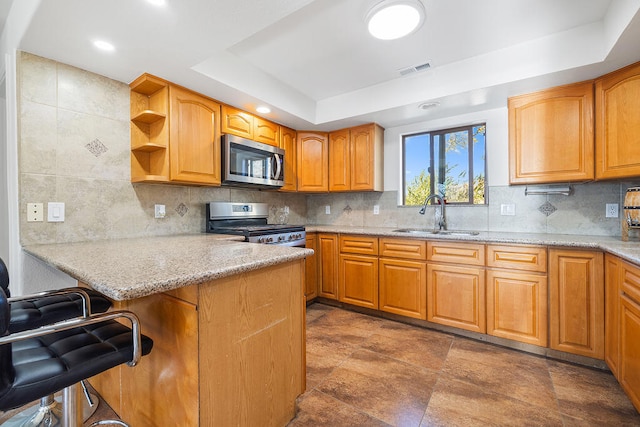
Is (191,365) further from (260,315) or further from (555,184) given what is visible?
(555,184)

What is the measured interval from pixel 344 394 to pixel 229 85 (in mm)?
2389

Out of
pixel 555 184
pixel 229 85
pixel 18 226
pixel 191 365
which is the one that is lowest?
pixel 191 365

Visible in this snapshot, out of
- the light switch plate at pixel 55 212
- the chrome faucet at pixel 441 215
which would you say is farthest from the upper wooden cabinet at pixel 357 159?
the light switch plate at pixel 55 212

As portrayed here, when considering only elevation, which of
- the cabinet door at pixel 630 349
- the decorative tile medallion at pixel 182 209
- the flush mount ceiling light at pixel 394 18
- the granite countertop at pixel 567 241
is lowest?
the cabinet door at pixel 630 349

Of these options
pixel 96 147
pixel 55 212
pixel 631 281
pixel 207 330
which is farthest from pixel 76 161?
pixel 631 281

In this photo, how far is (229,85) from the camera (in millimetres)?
2338

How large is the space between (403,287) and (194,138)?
2338 mm

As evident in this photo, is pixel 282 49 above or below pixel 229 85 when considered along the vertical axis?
above

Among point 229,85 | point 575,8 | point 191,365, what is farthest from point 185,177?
point 575,8

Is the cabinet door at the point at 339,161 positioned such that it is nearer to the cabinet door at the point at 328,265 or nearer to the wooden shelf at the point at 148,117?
the cabinet door at the point at 328,265

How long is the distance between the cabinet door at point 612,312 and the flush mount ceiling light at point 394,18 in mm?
1924

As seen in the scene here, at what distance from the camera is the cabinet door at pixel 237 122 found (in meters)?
2.69

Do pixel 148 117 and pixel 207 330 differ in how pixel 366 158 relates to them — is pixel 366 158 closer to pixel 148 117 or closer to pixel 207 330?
pixel 148 117

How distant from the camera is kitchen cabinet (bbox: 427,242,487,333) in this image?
→ 2.38 m
